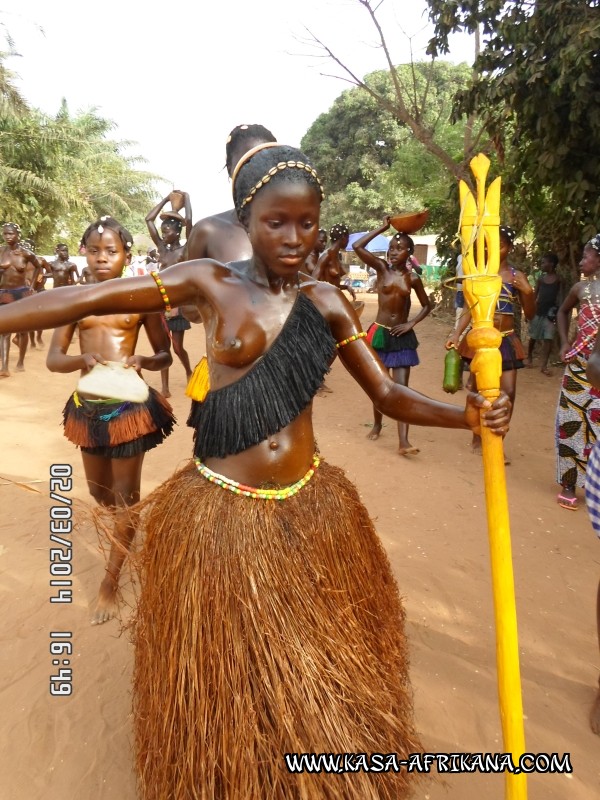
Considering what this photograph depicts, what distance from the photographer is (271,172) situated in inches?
64.0

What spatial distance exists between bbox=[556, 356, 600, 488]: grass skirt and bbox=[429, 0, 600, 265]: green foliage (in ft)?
10.1

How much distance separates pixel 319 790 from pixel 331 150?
108 ft

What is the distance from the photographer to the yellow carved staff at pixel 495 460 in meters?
1.50

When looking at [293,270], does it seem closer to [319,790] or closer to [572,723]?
[319,790]

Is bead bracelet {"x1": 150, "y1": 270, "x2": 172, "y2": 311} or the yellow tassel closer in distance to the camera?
bead bracelet {"x1": 150, "y1": 270, "x2": 172, "y2": 311}

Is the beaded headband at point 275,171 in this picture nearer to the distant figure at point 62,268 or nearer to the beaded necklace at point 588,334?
the beaded necklace at point 588,334

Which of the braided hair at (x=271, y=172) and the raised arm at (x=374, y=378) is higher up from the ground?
the braided hair at (x=271, y=172)

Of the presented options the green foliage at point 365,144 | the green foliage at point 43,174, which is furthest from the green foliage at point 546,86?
the green foliage at point 365,144

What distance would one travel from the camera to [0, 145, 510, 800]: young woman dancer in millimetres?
1637

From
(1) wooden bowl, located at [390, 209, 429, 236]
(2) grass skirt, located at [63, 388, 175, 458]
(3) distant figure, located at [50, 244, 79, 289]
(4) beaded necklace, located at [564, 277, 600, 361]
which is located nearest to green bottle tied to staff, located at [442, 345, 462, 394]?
(2) grass skirt, located at [63, 388, 175, 458]

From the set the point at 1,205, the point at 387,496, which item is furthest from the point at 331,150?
the point at 387,496

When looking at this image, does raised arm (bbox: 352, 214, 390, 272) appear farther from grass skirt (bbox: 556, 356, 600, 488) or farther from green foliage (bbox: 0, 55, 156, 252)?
green foliage (bbox: 0, 55, 156, 252)

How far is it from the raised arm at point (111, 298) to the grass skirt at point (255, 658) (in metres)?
0.62

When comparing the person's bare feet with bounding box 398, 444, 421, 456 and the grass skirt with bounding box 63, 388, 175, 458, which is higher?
the grass skirt with bounding box 63, 388, 175, 458
